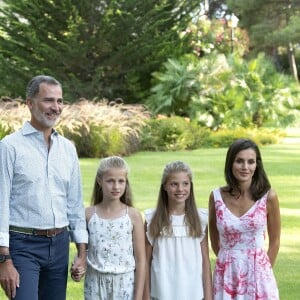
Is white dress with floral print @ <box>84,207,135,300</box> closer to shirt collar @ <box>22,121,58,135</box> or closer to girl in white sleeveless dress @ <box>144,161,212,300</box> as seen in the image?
→ girl in white sleeveless dress @ <box>144,161,212,300</box>

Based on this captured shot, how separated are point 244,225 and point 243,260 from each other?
0.19m

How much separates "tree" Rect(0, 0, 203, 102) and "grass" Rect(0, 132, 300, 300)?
717 centimetres

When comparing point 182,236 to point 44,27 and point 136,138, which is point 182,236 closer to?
point 136,138

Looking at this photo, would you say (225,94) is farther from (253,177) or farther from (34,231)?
(34,231)

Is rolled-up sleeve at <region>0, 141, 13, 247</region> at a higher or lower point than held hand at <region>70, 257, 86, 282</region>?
higher

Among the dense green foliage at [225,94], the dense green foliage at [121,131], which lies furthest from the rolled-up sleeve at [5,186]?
the dense green foliage at [225,94]

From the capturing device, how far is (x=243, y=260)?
429 cm

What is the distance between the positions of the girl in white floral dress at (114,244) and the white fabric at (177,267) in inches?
5.0

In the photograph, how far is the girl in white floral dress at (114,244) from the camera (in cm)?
408

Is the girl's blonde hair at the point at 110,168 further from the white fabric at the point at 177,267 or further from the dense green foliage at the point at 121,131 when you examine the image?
the dense green foliage at the point at 121,131

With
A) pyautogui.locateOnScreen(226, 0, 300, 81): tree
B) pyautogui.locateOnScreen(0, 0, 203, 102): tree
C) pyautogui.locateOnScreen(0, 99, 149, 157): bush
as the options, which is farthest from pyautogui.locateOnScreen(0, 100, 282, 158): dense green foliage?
pyautogui.locateOnScreen(226, 0, 300, 81): tree

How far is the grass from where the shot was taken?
673 centimetres

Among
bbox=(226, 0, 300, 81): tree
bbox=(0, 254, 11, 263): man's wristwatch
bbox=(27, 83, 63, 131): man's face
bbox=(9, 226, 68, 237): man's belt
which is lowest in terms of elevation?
bbox=(0, 254, 11, 263): man's wristwatch

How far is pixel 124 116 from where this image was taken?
1869 centimetres
